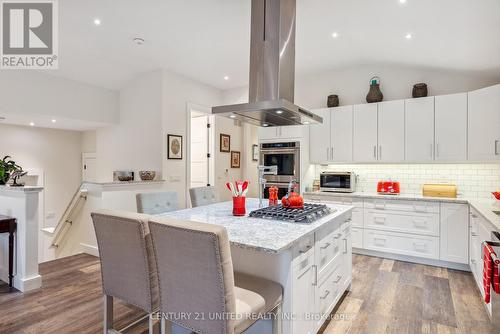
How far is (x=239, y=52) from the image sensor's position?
4156mm

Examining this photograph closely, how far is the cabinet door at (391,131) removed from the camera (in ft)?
13.2

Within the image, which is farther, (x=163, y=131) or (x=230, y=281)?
(x=163, y=131)

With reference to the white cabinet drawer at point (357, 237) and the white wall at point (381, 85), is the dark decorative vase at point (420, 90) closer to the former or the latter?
the white wall at point (381, 85)

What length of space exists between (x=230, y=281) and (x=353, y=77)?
4.23 m

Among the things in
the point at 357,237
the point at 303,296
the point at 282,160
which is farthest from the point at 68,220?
the point at 357,237

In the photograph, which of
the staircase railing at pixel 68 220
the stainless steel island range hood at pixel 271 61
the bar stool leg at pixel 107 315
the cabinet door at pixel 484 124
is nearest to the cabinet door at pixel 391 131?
the cabinet door at pixel 484 124

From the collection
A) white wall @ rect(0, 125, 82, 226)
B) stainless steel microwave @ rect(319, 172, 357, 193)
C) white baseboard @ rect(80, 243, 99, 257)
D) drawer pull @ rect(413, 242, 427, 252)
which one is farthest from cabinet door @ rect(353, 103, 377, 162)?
white wall @ rect(0, 125, 82, 226)

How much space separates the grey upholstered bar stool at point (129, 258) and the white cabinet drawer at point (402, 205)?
3.29 metres

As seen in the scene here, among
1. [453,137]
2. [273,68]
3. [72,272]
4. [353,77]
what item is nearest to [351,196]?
[453,137]

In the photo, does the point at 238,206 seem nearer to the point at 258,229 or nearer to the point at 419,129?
the point at 258,229

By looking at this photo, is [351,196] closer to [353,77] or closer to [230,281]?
[353,77]

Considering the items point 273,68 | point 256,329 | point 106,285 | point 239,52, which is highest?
point 239,52

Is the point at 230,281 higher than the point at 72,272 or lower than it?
higher

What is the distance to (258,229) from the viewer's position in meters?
1.88
